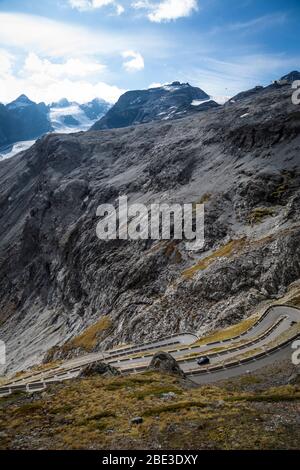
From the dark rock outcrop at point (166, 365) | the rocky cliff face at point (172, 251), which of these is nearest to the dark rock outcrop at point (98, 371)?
the dark rock outcrop at point (166, 365)

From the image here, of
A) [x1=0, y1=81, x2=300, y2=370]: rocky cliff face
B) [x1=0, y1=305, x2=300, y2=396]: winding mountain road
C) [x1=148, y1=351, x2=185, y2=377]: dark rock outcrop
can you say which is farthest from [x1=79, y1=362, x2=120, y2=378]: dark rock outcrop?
[x1=0, y1=81, x2=300, y2=370]: rocky cliff face

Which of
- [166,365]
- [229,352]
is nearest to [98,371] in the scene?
[166,365]

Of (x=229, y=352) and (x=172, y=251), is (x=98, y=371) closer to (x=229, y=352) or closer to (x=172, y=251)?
(x=229, y=352)

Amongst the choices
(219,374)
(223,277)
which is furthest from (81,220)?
(219,374)

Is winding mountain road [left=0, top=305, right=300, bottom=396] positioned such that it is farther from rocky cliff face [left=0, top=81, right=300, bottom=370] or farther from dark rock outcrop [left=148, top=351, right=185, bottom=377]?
rocky cliff face [left=0, top=81, right=300, bottom=370]

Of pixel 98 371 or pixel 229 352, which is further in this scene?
pixel 229 352

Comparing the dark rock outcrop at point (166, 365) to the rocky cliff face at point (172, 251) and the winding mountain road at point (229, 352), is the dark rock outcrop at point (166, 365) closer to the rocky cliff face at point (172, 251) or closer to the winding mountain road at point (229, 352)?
the winding mountain road at point (229, 352)
